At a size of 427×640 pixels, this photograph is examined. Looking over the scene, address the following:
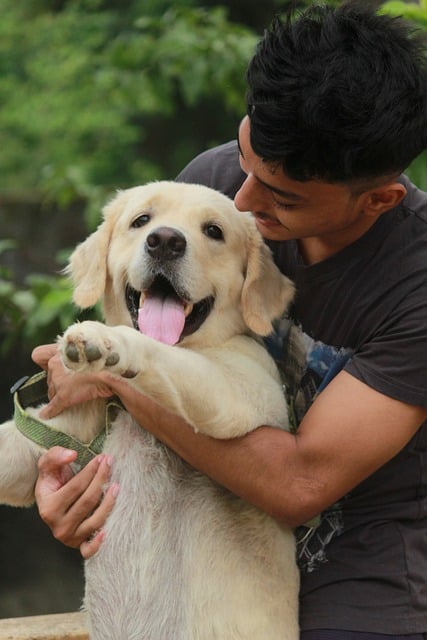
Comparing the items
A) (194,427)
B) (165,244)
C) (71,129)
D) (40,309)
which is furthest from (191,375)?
(71,129)

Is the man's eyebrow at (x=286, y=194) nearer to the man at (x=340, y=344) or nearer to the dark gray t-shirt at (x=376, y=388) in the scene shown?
the man at (x=340, y=344)

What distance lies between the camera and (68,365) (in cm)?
238

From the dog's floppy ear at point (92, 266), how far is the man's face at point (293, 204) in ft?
1.46

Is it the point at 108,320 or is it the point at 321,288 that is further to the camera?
the point at 108,320

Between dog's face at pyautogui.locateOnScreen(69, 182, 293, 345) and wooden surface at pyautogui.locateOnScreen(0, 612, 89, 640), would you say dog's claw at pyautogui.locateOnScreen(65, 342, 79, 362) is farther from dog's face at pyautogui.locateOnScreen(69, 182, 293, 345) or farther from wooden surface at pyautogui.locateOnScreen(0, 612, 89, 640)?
wooden surface at pyautogui.locateOnScreen(0, 612, 89, 640)

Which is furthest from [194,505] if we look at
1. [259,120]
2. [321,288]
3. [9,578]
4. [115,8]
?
[115,8]

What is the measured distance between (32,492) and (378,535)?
0.93 m

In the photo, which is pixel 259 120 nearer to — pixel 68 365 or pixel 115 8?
pixel 68 365

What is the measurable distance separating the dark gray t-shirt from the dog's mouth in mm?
286

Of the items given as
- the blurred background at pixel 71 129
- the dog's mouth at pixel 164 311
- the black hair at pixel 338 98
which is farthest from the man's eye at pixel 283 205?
the blurred background at pixel 71 129

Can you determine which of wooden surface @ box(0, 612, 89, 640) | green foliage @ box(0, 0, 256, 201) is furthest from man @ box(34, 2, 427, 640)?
green foliage @ box(0, 0, 256, 201)

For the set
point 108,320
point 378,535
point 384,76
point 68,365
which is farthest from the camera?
point 108,320

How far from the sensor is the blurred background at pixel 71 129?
5125mm

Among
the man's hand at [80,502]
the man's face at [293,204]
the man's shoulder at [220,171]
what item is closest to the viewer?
the man's face at [293,204]
